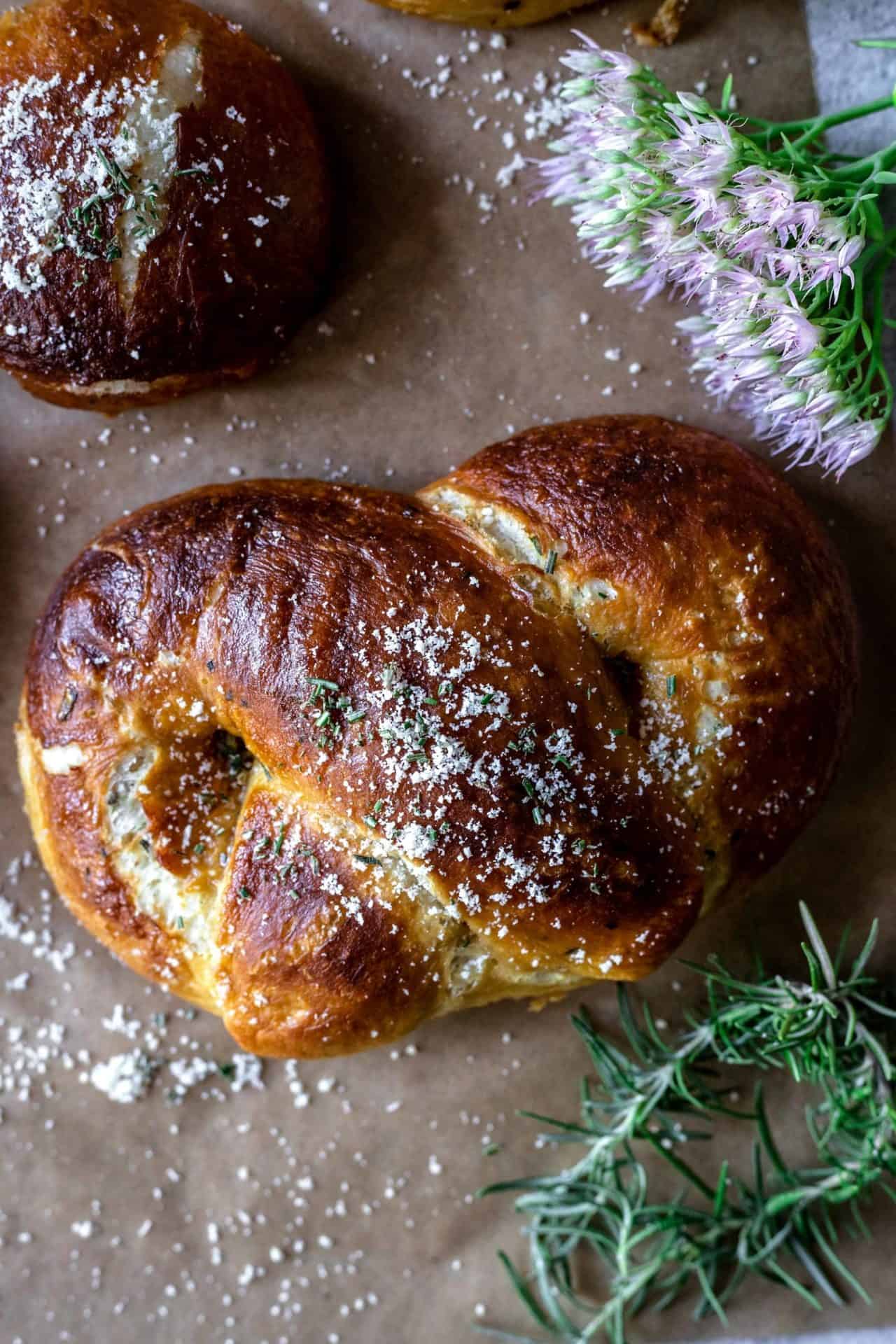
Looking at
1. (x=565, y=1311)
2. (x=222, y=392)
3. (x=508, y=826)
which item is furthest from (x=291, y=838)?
(x=565, y=1311)

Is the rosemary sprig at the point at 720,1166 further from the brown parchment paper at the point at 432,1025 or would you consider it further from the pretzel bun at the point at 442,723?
the pretzel bun at the point at 442,723

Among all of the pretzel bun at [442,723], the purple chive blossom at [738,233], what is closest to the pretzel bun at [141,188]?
the pretzel bun at [442,723]

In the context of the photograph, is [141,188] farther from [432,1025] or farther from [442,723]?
[432,1025]

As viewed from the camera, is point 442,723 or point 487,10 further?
point 487,10

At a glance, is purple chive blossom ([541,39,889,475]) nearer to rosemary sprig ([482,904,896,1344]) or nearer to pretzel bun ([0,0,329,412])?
pretzel bun ([0,0,329,412])

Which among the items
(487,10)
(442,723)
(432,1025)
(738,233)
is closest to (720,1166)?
(432,1025)

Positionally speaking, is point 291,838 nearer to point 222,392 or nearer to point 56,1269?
point 222,392
